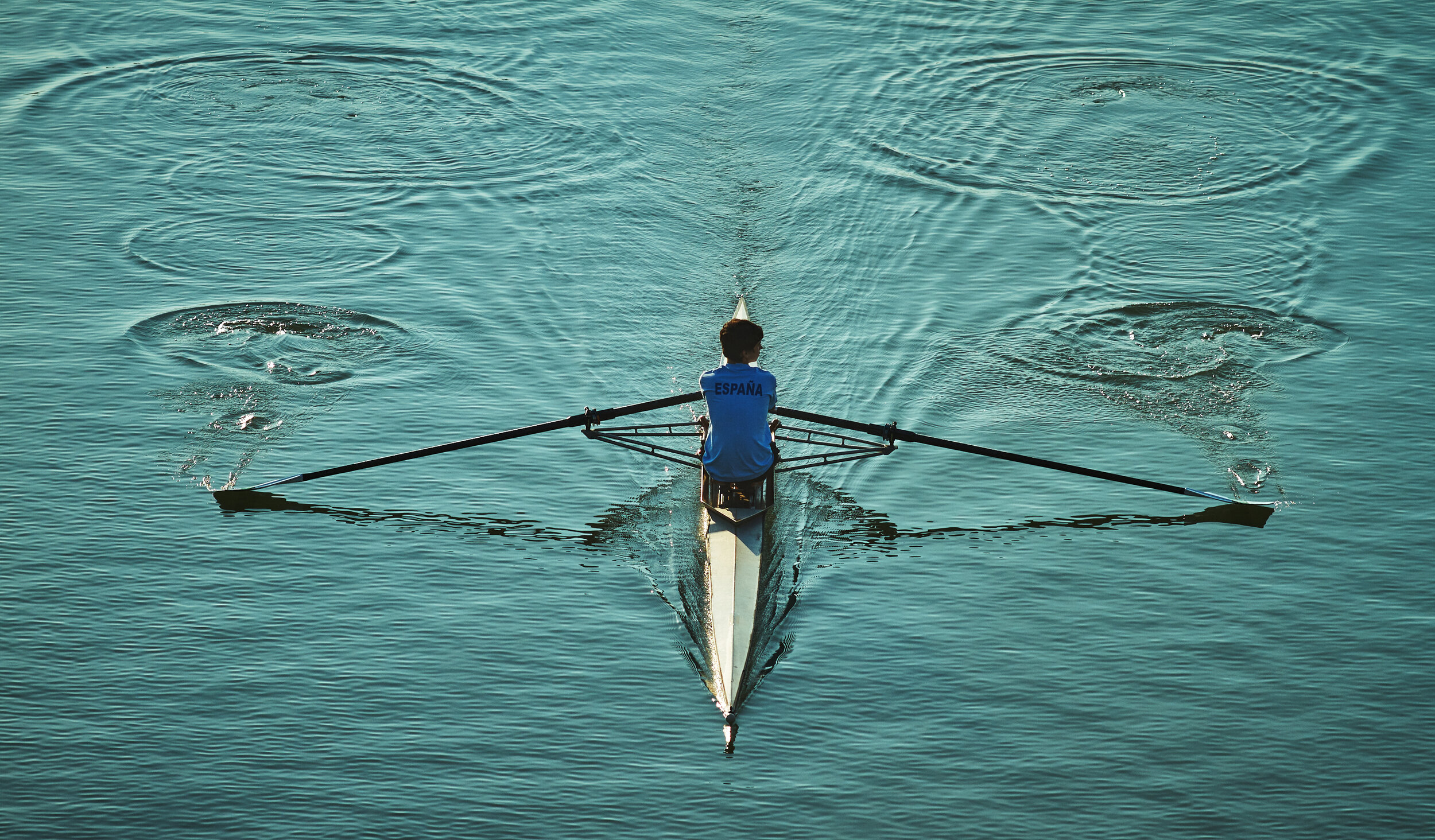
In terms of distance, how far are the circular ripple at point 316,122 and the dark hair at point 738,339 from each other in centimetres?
656

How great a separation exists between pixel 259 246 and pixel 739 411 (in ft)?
22.3

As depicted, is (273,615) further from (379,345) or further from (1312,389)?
(1312,389)

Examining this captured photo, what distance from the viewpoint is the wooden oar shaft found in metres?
10.0

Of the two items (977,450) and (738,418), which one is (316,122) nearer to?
(738,418)

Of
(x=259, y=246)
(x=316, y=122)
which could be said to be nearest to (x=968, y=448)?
(x=259, y=246)

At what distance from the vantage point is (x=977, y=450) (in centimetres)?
1015

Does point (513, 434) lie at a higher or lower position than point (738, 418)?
higher

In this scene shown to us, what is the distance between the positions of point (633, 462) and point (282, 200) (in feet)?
20.4

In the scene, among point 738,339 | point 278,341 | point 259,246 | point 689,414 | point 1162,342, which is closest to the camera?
point 738,339

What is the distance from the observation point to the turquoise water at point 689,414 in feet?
26.3

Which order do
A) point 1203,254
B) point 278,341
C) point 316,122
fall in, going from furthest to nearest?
point 316,122, point 1203,254, point 278,341

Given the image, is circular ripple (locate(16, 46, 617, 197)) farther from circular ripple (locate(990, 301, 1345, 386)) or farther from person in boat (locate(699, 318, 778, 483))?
person in boat (locate(699, 318, 778, 483))

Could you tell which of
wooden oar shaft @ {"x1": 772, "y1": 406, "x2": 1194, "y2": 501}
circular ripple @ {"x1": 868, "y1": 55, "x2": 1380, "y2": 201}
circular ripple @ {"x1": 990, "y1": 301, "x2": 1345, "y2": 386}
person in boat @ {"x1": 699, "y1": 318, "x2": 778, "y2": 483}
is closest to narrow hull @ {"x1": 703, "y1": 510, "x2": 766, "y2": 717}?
person in boat @ {"x1": 699, "y1": 318, "x2": 778, "y2": 483}

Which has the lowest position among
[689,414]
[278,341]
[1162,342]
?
[689,414]
